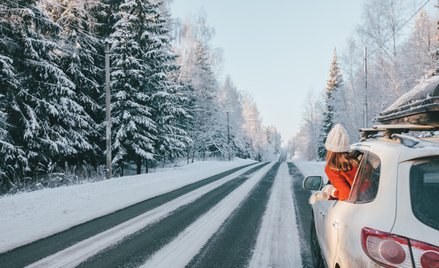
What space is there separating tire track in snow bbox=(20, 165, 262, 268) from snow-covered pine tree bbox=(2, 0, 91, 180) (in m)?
7.22

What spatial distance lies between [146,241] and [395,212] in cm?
478

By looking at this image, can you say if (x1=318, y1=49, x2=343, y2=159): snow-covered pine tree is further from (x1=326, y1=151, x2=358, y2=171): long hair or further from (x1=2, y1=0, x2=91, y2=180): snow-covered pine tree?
(x1=326, y1=151, x2=358, y2=171): long hair

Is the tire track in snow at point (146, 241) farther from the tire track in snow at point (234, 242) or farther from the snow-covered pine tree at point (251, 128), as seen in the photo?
the snow-covered pine tree at point (251, 128)

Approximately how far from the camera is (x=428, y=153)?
2.23 metres

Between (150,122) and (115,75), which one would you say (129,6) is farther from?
(150,122)

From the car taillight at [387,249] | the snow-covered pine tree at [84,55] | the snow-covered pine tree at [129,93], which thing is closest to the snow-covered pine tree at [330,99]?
the snow-covered pine tree at [129,93]

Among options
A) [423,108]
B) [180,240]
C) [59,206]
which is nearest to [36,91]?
[59,206]

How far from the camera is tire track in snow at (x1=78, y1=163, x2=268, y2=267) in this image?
4992 mm

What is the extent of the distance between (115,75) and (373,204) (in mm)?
19649

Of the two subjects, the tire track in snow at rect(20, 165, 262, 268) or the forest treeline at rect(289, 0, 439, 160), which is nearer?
the tire track in snow at rect(20, 165, 262, 268)

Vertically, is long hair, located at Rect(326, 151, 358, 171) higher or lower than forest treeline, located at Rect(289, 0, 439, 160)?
lower

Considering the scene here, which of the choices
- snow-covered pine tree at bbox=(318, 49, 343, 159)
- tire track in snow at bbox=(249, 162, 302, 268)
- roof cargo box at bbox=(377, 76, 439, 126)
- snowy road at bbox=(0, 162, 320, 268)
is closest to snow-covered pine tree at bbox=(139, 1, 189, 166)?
snowy road at bbox=(0, 162, 320, 268)

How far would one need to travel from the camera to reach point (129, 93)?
2041 cm

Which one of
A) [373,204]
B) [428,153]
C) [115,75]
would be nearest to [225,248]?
[373,204]
